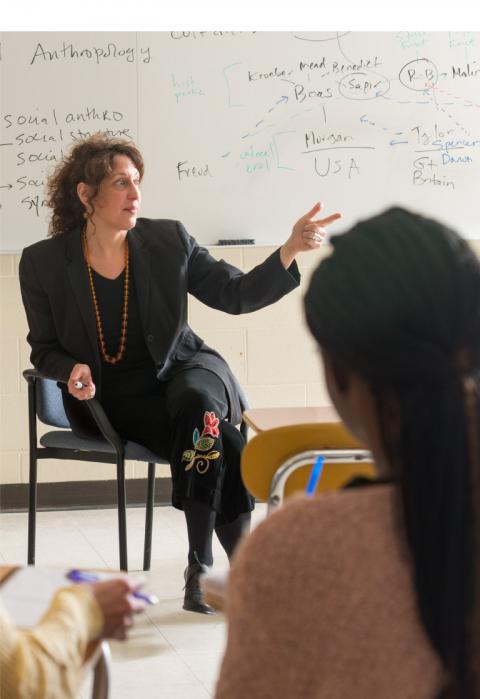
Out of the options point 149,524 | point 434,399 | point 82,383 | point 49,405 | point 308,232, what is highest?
point 308,232

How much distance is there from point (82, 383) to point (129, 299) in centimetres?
35

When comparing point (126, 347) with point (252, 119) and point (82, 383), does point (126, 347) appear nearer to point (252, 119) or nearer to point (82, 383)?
point (82, 383)

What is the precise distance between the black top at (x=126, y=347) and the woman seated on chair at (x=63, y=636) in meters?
2.05

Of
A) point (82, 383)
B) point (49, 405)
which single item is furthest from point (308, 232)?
point (49, 405)

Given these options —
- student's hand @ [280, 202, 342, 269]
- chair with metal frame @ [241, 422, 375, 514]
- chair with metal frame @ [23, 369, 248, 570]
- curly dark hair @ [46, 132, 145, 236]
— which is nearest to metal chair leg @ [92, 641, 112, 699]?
chair with metal frame @ [241, 422, 375, 514]

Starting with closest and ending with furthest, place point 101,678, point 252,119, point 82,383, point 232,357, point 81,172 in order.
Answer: point 101,678 < point 82,383 < point 81,172 < point 252,119 < point 232,357

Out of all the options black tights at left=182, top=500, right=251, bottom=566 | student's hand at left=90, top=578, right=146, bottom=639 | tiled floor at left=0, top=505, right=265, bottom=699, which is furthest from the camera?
black tights at left=182, top=500, right=251, bottom=566

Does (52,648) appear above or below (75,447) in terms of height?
above

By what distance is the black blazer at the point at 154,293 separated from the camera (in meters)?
3.21

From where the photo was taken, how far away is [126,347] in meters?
3.24

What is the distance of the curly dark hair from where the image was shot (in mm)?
3316

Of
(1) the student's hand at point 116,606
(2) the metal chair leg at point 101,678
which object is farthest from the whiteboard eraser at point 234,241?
(1) the student's hand at point 116,606

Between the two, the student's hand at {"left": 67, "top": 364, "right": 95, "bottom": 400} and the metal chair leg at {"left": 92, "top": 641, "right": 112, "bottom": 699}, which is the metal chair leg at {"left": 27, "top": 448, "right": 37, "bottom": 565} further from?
the metal chair leg at {"left": 92, "top": 641, "right": 112, "bottom": 699}

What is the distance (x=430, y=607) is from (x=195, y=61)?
139 inches
